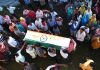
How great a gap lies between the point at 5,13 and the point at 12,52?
2468mm

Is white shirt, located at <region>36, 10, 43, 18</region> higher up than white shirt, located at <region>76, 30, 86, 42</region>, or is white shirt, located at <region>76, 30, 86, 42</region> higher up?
white shirt, located at <region>36, 10, 43, 18</region>

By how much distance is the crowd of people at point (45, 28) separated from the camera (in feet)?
34.0

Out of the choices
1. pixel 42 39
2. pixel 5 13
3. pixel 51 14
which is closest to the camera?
pixel 42 39

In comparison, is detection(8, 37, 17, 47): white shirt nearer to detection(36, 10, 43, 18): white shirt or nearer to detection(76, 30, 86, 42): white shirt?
detection(36, 10, 43, 18): white shirt

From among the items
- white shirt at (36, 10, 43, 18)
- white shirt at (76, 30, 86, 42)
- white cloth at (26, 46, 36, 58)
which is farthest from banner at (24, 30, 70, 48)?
white shirt at (36, 10, 43, 18)

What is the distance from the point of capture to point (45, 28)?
11.0 m

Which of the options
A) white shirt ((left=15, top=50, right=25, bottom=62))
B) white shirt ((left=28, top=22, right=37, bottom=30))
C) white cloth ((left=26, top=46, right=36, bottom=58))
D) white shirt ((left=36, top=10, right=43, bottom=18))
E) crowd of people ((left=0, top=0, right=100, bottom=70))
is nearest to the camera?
white shirt ((left=15, top=50, right=25, bottom=62))

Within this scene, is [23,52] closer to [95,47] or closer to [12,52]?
[12,52]

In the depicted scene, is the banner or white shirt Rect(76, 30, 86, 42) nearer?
the banner

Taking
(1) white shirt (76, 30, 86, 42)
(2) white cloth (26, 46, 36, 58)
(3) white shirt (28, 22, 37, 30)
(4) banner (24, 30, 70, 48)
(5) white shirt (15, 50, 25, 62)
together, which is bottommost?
(5) white shirt (15, 50, 25, 62)

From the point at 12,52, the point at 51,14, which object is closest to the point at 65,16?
the point at 51,14

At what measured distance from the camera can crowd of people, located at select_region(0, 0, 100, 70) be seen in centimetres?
1037

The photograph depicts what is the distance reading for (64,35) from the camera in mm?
11500

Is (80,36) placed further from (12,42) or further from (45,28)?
(12,42)
